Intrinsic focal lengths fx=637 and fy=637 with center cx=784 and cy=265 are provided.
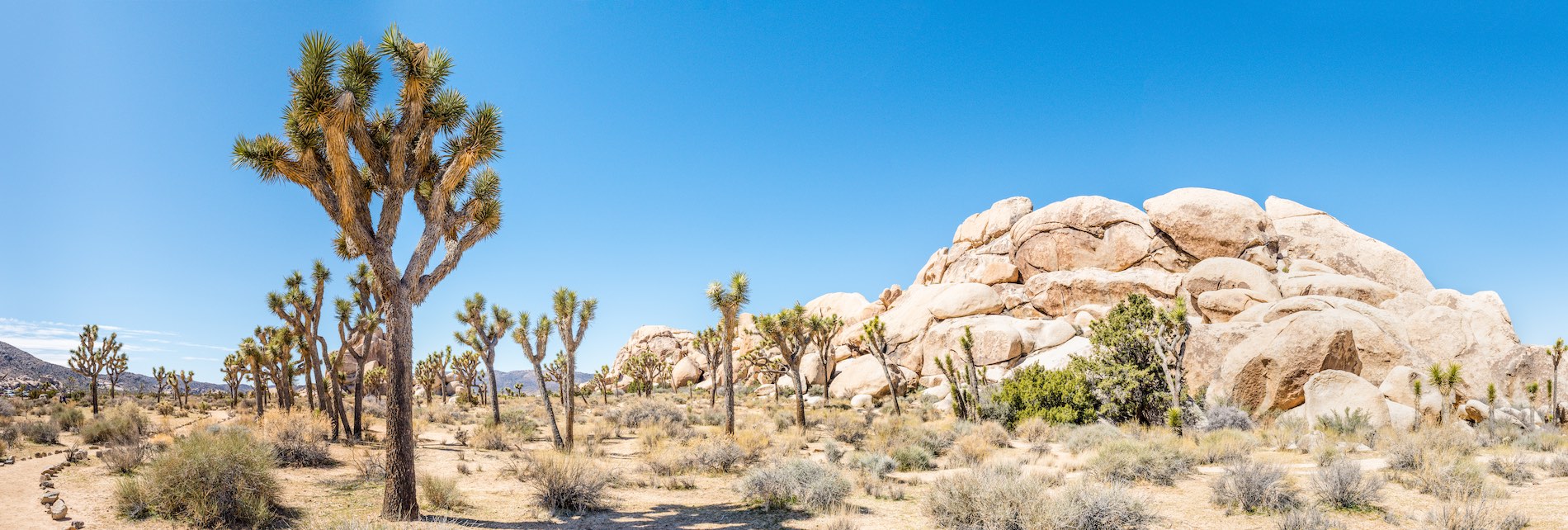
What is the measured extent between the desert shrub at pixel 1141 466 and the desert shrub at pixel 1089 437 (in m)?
2.73

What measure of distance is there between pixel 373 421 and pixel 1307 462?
95.1 feet

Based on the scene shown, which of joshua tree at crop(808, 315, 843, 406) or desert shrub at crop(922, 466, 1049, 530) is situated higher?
joshua tree at crop(808, 315, 843, 406)

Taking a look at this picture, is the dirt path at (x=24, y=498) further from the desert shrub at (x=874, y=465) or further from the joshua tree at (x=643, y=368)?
the joshua tree at (x=643, y=368)

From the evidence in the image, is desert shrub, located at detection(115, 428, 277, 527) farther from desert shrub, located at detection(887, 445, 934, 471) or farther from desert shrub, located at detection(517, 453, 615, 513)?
desert shrub, located at detection(887, 445, 934, 471)

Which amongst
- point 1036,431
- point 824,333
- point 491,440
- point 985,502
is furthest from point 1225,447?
point 824,333

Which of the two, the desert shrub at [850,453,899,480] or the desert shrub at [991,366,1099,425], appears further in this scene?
the desert shrub at [991,366,1099,425]

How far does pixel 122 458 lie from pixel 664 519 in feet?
35.9

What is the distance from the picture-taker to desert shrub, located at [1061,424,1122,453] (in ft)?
50.4

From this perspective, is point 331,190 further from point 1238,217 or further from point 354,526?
→ point 1238,217

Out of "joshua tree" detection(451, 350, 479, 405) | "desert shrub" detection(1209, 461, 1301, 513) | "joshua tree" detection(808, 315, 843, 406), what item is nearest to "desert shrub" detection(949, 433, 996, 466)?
"desert shrub" detection(1209, 461, 1301, 513)

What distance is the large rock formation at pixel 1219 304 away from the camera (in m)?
22.1

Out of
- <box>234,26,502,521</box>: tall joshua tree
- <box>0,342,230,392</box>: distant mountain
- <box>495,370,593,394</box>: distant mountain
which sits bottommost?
<box>495,370,593,394</box>: distant mountain

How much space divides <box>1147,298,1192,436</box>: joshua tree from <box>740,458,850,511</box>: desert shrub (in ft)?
39.9

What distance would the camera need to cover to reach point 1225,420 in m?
18.8
